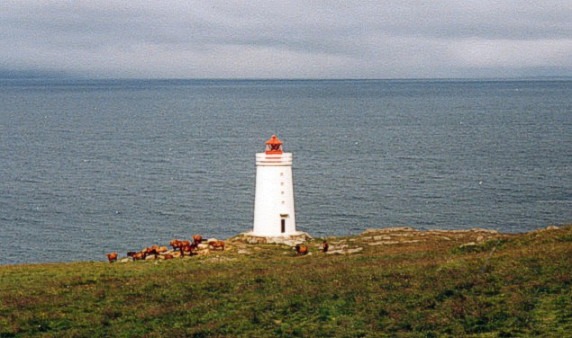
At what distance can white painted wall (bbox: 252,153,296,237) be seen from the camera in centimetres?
4850

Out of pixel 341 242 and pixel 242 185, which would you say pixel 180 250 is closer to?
pixel 341 242

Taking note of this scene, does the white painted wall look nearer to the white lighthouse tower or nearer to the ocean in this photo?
the white lighthouse tower

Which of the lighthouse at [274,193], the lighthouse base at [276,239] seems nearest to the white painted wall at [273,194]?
the lighthouse at [274,193]

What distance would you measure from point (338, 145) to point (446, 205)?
61.1 m

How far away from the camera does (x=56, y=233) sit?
68625 millimetres

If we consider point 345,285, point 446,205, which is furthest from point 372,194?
point 345,285

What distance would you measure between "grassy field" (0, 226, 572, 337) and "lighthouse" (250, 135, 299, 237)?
16.1 meters

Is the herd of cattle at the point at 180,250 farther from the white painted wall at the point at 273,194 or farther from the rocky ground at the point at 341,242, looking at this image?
the white painted wall at the point at 273,194

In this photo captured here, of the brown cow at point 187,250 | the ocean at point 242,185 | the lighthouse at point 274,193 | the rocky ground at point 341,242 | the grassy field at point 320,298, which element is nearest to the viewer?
the grassy field at point 320,298

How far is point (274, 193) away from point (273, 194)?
98 mm

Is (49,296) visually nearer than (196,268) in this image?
Yes

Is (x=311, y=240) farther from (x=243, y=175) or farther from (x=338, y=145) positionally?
(x=338, y=145)

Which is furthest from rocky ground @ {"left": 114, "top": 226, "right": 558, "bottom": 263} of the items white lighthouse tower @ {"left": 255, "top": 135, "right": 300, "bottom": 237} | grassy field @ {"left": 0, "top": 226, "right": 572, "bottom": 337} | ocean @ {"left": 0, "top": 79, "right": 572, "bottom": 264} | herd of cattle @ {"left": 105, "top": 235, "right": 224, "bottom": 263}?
ocean @ {"left": 0, "top": 79, "right": 572, "bottom": 264}

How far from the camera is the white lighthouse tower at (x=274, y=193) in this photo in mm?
48500
